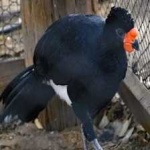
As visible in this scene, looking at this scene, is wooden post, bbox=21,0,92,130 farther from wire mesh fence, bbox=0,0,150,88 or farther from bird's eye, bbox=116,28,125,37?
bird's eye, bbox=116,28,125,37

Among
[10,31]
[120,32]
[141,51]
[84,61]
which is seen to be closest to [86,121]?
[84,61]

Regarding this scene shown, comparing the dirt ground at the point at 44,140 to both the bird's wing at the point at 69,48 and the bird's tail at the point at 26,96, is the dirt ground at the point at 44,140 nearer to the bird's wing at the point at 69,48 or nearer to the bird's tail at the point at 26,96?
the bird's tail at the point at 26,96

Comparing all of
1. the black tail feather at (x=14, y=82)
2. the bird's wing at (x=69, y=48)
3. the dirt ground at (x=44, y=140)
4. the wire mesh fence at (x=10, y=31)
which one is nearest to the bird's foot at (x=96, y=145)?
the dirt ground at (x=44, y=140)

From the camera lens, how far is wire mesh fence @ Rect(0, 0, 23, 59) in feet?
11.5

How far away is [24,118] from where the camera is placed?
2.74m

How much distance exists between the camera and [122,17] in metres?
2.14

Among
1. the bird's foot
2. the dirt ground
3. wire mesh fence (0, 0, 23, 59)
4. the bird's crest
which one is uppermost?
the bird's crest

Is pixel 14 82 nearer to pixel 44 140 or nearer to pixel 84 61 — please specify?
pixel 44 140

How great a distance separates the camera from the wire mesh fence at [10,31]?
11.5ft

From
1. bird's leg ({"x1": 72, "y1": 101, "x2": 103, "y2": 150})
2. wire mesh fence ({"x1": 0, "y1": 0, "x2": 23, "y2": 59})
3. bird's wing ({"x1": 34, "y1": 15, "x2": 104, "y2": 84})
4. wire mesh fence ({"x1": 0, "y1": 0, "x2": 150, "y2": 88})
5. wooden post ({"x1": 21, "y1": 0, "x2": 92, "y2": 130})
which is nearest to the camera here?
bird's wing ({"x1": 34, "y1": 15, "x2": 104, "y2": 84})

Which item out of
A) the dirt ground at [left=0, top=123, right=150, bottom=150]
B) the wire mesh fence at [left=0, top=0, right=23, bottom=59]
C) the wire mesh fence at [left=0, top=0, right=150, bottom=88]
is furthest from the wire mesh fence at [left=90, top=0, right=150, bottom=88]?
the wire mesh fence at [left=0, top=0, right=23, bottom=59]

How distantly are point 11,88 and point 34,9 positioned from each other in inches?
16.0

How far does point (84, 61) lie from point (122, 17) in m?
0.25

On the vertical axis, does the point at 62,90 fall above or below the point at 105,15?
below
